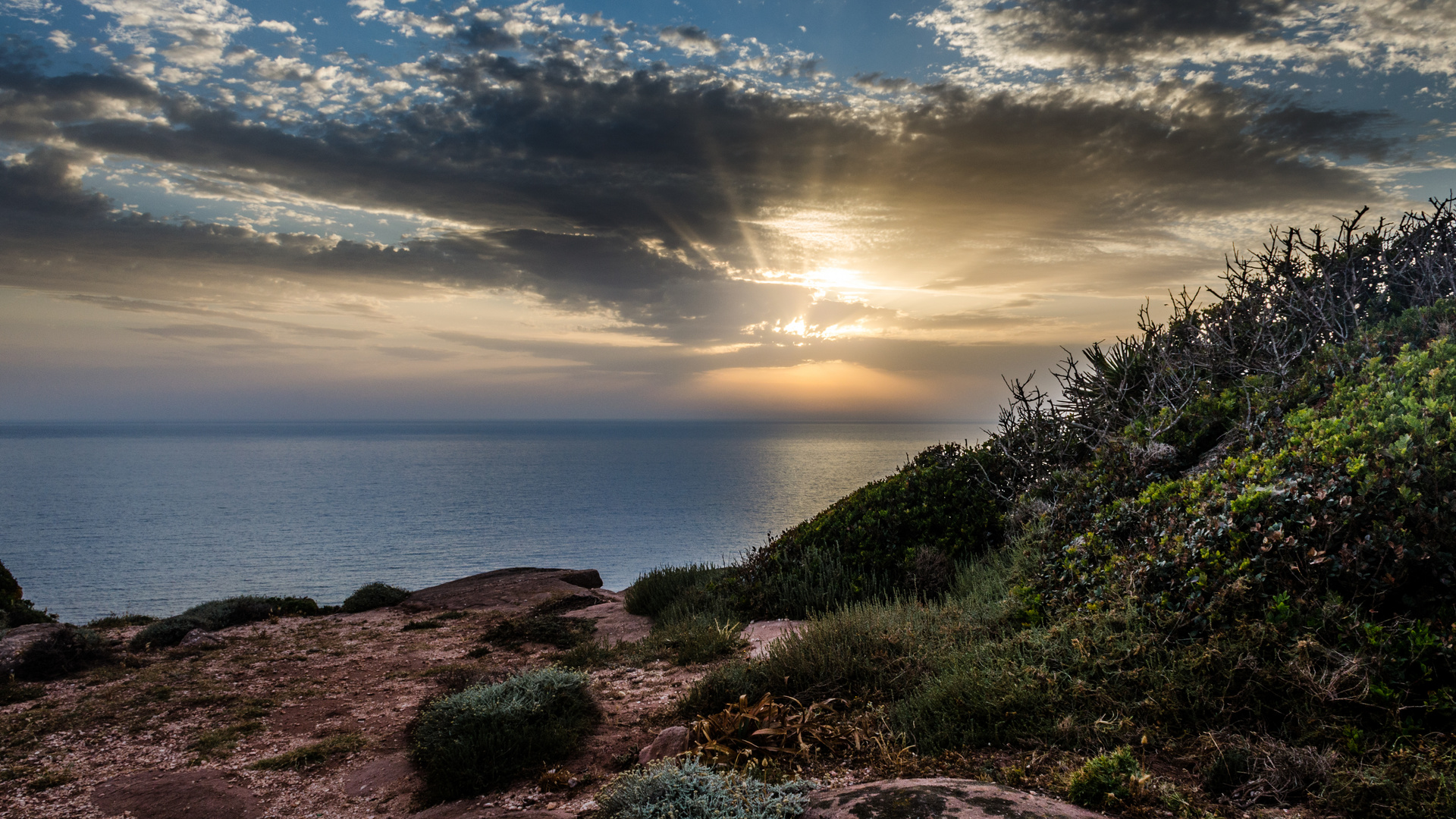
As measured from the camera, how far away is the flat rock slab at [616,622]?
938 centimetres

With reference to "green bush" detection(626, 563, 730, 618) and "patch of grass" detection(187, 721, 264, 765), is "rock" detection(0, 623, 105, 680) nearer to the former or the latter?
"patch of grass" detection(187, 721, 264, 765)

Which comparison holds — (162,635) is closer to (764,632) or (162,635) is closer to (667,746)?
(764,632)

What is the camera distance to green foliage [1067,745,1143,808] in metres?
3.15

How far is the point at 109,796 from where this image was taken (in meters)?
5.37

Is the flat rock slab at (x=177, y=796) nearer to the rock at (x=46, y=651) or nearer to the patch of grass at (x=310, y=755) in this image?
the patch of grass at (x=310, y=755)

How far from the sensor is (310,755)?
19.5 ft

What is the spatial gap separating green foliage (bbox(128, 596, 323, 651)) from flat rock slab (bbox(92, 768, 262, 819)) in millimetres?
6491

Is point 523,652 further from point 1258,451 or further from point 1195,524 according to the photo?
point 1258,451

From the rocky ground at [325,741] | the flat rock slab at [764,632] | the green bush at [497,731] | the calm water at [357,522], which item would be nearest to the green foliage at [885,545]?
the flat rock slab at [764,632]

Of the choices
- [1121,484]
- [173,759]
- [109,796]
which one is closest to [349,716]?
[173,759]

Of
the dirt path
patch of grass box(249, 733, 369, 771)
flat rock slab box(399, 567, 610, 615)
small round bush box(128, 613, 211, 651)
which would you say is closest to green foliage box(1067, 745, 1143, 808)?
the dirt path

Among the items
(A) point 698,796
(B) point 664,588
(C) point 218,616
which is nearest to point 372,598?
(C) point 218,616

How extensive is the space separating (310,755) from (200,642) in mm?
6934

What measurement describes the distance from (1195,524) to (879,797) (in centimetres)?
353
